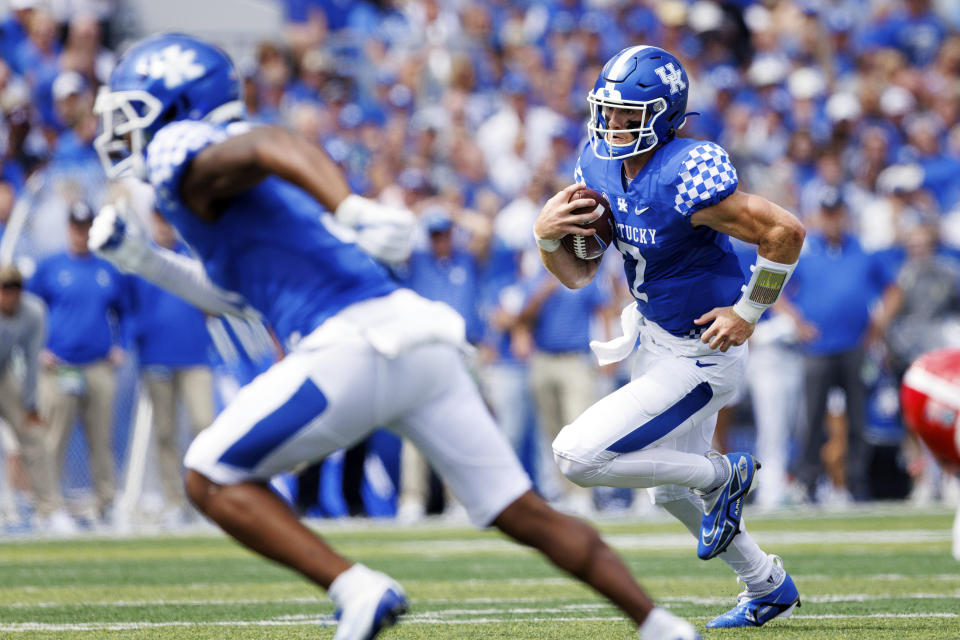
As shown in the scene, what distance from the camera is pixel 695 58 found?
1540cm

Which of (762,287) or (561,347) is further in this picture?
(561,347)

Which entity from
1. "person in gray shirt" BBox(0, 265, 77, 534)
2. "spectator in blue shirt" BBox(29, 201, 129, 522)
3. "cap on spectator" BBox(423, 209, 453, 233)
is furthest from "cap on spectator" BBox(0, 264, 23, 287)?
"cap on spectator" BBox(423, 209, 453, 233)

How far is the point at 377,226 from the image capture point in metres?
3.55

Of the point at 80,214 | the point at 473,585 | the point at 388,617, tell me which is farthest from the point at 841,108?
the point at 388,617

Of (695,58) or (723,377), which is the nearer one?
(723,377)

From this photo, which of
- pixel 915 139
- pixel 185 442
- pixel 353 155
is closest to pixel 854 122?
pixel 915 139

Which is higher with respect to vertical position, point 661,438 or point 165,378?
point 661,438

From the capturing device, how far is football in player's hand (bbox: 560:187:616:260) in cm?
492

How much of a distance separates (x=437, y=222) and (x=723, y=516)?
6.58 metres

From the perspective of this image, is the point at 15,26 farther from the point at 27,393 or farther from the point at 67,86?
the point at 27,393

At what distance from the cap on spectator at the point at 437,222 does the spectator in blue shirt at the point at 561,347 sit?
0.79 meters

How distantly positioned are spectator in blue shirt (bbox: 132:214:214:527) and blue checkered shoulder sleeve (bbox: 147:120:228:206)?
701cm

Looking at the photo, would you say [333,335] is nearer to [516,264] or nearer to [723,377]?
[723,377]

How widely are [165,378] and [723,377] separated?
21.8ft
